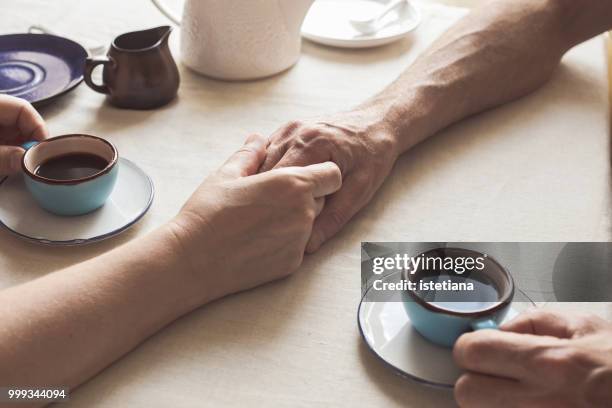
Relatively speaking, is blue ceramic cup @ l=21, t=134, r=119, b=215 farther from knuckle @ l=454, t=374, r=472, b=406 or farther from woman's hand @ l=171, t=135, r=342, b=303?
knuckle @ l=454, t=374, r=472, b=406

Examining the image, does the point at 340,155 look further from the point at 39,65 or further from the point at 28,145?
the point at 39,65

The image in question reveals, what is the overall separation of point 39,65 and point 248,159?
1.67 feet

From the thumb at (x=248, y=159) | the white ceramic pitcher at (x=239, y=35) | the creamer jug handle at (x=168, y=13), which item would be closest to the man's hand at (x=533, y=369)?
the thumb at (x=248, y=159)

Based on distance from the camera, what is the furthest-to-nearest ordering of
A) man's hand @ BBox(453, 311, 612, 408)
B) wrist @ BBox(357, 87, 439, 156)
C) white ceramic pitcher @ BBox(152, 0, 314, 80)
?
white ceramic pitcher @ BBox(152, 0, 314, 80)
wrist @ BBox(357, 87, 439, 156)
man's hand @ BBox(453, 311, 612, 408)

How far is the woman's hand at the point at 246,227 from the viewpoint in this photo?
0.77m

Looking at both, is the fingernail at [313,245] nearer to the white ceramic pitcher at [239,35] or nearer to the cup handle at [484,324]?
the cup handle at [484,324]

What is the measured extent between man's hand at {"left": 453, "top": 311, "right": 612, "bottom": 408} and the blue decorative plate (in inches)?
30.3

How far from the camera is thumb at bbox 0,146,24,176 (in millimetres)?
Result: 906

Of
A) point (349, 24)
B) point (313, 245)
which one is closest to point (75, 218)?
point (313, 245)

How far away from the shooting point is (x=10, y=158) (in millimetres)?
908

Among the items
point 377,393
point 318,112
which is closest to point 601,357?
point 377,393

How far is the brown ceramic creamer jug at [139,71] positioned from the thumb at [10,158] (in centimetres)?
23

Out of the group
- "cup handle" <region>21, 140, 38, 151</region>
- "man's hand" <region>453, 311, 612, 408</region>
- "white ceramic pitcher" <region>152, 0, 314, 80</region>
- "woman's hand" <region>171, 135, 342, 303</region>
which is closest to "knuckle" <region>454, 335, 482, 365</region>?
"man's hand" <region>453, 311, 612, 408</region>

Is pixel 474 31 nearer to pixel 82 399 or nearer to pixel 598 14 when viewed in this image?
pixel 598 14
